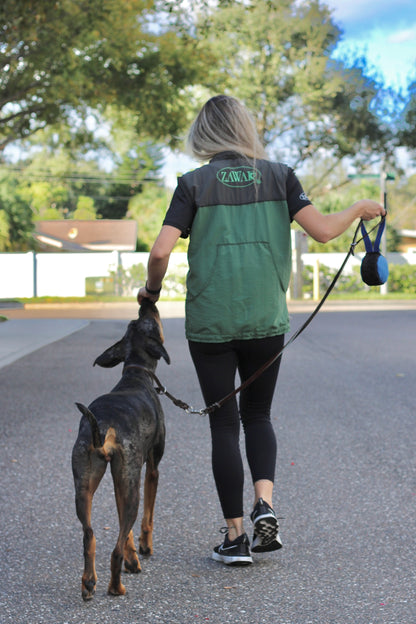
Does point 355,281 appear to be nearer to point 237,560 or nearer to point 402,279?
point 402,279

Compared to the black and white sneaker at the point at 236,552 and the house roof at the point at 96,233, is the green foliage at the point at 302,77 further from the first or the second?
the black and white sneaker at the point at 236,552

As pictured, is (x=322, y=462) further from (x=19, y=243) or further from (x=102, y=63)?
(x=19, y=243)

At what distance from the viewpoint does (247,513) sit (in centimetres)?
469

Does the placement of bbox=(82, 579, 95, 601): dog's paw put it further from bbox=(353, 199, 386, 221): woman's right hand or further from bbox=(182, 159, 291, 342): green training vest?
bbox=(353, 199, 386, 221): woman's right hand

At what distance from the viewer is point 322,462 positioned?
→ 5863 millimetres

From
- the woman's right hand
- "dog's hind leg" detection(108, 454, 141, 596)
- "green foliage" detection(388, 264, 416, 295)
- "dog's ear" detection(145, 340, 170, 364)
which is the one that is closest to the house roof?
"green foliage" detection(388, 264, 416, 295)

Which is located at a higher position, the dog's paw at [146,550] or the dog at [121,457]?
the dog at [121,457]

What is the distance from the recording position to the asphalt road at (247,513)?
3.30m

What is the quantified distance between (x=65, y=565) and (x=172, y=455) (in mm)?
2365

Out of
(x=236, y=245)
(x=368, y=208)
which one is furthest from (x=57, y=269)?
(x=368, y=208)

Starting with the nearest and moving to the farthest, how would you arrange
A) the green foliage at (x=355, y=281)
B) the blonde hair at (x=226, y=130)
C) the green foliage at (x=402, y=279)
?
the blonde hair at (x=226, y=130)
the green foliage at (x=355, y=281)
the green foliage at (x=402, y=279)

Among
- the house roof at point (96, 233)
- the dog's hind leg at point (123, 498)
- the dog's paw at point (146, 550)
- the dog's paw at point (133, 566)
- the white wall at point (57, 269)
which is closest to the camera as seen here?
the dog's hind leg at point (123, 498)

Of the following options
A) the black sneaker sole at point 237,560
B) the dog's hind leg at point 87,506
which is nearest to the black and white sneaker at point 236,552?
the black sneaker sole at point 237,560

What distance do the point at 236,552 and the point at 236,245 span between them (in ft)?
4.46
